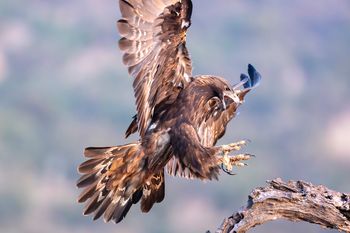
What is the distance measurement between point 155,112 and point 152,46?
0.79m

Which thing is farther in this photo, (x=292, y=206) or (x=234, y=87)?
(x=234, y=87)

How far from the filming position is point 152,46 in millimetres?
7520

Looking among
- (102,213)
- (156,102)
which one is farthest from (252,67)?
(102,213)

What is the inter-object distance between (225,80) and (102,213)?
224cm

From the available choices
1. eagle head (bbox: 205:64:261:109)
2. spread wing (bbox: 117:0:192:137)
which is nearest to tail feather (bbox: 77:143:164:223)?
spread wing (bbox: 117:0:192:137)

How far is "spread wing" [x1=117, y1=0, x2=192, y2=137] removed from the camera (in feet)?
24.2

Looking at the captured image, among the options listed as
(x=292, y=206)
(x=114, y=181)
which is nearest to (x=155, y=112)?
(x=114, y=181)

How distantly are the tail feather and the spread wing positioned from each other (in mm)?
356

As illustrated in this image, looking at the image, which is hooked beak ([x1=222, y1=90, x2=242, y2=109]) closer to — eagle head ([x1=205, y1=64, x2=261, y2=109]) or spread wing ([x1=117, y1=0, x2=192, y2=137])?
eagle head ([x1=205, y1=64, x2=261, y2=109])

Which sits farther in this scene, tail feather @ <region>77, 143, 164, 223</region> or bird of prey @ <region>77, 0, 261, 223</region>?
tail feather @ <region>77, 143, 164, 223</region>

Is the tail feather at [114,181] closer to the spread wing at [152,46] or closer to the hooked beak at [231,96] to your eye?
the spread wing at [152,46]

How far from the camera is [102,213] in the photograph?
793 cm

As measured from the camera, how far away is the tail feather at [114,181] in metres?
7.60

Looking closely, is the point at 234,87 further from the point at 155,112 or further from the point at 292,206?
the point at 292,206
